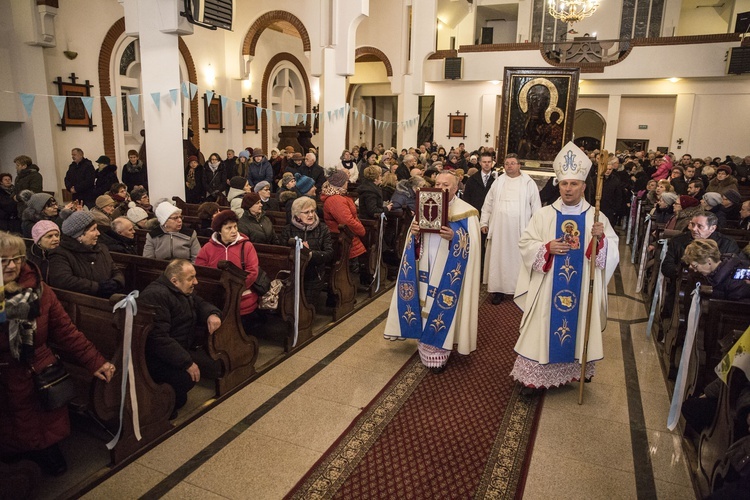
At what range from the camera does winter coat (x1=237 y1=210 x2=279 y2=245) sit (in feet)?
18.1

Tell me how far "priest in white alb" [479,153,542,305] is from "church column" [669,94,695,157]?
14904 mm

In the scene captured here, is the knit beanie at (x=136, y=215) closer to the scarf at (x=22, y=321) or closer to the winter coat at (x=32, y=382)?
the winter coat at (x=32, y=382)

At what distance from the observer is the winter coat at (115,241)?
5.09 meters

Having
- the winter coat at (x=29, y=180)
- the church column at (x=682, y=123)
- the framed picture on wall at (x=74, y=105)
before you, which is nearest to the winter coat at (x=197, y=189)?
the winter coat at (x=29, y=180)

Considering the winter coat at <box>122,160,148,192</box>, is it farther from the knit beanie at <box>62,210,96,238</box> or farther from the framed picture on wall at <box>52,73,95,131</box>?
the knit beanie at <box>62,210,96,238</box>

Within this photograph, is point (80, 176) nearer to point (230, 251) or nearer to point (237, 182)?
point (237, 182)

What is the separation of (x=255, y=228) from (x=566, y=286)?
10.1ft

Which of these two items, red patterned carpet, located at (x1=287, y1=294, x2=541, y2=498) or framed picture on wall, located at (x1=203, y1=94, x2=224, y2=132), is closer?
red patterned carpet, located at (x1=287, y1=294, x2=541, y2=498)

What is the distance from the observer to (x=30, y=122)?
10.3 metres

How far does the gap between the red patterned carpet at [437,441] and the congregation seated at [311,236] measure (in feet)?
4.68

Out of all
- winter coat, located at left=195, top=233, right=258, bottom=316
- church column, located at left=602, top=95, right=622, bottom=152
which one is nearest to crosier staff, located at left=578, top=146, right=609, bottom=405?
winter coat, located at left=195, top=233, right=258, bottom=316

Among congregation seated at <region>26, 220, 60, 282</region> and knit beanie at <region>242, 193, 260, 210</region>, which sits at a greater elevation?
knit beanie at <region>242, 193, 260, 210</region>

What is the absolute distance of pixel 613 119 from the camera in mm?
19312

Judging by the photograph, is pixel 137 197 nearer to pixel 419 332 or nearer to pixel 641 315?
pixel 419 332
